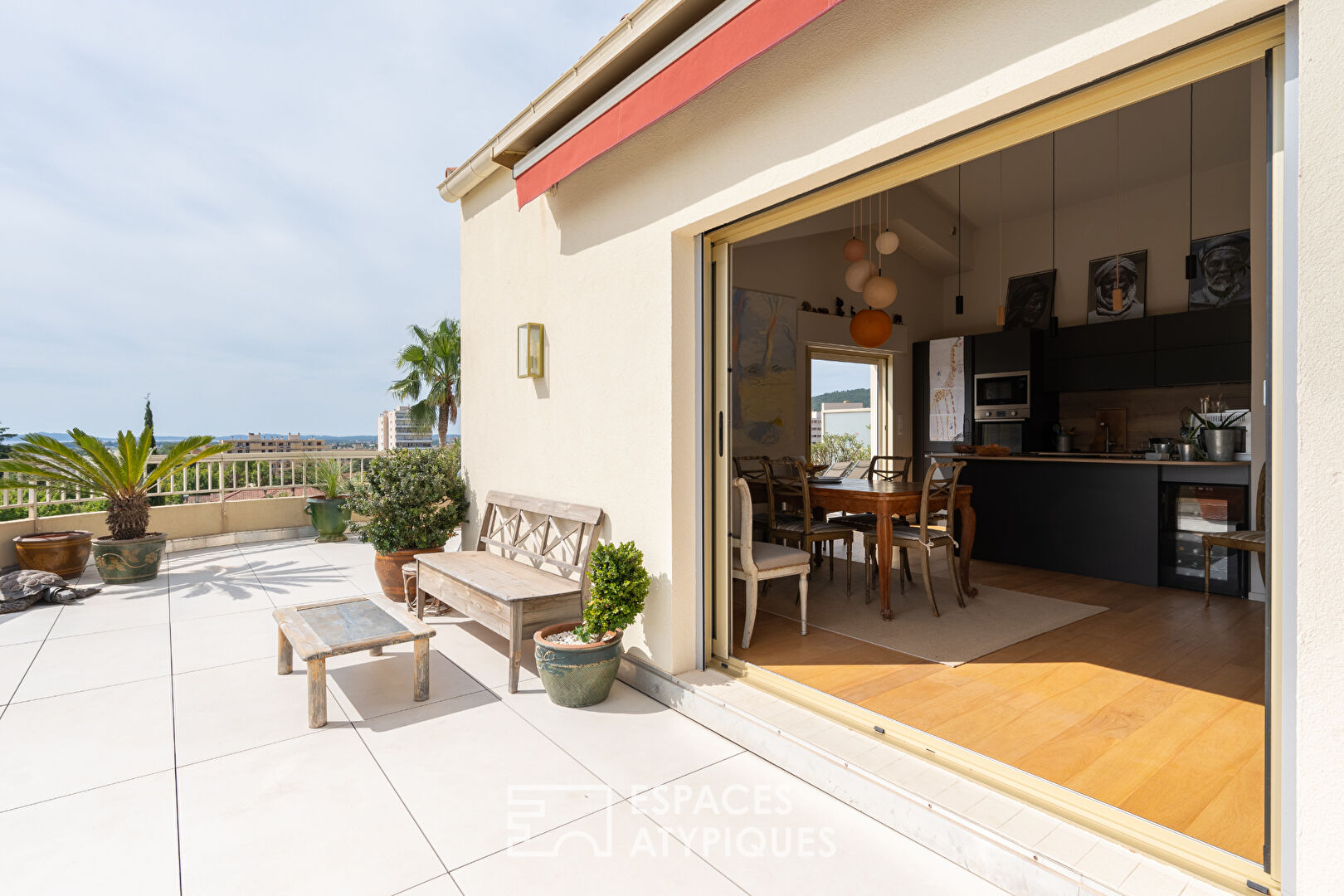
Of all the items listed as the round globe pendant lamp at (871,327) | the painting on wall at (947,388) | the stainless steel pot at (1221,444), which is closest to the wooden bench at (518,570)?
the round globe pendant lamp at (871,327)

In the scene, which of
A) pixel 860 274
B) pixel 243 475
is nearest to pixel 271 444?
pixel 243 475

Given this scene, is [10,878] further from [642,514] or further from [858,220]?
[858,220]

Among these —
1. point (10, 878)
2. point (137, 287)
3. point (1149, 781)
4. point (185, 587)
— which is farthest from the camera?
point (137, 287)

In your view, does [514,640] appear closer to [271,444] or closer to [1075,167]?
[271,444]

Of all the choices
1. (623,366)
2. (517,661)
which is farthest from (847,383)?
(517,661)

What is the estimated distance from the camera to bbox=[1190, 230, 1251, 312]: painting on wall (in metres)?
6.17

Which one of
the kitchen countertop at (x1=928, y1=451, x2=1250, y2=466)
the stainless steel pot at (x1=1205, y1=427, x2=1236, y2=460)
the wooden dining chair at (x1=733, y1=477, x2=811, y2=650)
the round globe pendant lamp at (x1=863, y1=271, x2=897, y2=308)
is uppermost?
the round globe pendant lamp at (x1=863, y1=271, x2=897, y2=308)

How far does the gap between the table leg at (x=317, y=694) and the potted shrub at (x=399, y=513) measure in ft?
6.57

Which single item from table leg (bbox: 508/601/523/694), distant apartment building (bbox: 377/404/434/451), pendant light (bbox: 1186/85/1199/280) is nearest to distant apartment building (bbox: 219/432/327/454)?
table leg (bbox: 508/601/523/694)

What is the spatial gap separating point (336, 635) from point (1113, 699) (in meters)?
3.54

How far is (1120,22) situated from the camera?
1.51 m

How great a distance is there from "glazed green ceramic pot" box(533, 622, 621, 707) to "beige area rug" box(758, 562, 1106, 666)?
1467 mm

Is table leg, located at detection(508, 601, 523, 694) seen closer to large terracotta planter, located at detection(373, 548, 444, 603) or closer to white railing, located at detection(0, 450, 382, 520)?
large terracotta planter, located at detection(373, 548, 444, 603)

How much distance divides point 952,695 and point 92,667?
450 cm
